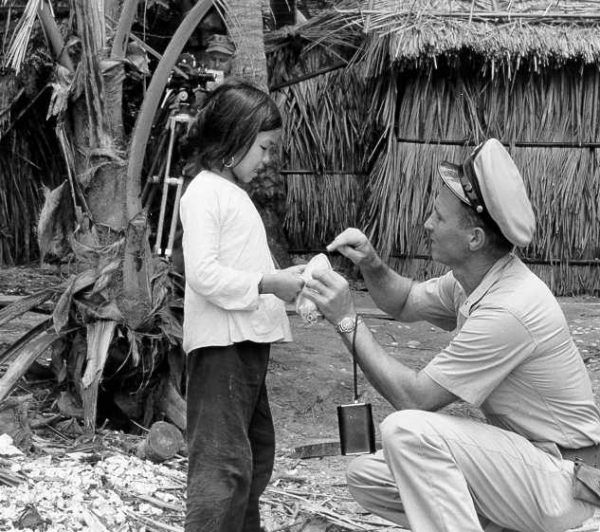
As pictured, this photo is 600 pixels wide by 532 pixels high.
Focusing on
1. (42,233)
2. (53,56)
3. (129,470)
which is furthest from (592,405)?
(53,56)

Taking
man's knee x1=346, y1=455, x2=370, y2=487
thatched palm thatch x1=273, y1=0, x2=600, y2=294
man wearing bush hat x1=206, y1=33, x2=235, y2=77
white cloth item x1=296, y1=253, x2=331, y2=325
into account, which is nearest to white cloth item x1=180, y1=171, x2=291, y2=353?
white cloth item x1=296, y1=253, x2=331, y2=325

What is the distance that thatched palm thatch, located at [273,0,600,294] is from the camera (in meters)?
7.89

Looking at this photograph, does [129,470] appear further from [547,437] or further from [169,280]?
[547,437]

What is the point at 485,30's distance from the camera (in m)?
7.54

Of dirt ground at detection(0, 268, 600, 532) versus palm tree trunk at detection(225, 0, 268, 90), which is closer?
dirt ground at detection(0, 268, 600, 532)

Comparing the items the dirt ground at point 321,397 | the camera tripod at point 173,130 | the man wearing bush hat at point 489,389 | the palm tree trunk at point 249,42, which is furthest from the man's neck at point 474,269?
the palm tree trunk at point 249,42

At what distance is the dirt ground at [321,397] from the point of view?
393cm

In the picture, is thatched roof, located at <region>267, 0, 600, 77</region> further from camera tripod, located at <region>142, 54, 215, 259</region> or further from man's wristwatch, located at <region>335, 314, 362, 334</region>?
man's wristwatch, located at <region>335, 314, 362, 334</region>

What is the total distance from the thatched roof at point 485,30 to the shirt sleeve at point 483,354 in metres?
4.79

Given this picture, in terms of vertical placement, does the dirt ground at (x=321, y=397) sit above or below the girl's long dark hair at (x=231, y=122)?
below

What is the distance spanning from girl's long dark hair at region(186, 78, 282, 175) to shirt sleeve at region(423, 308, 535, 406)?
97 centimetres

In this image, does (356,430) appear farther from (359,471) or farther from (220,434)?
(220,434)

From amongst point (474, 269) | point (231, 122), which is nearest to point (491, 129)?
point (474, 269)

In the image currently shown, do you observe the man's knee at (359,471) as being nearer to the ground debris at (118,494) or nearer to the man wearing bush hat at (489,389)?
the man wearing bush hat at (489,389)
